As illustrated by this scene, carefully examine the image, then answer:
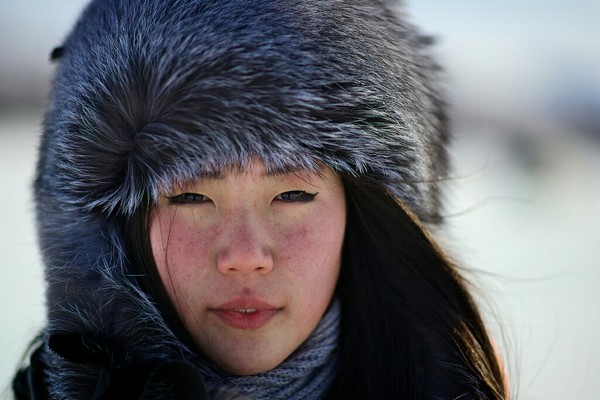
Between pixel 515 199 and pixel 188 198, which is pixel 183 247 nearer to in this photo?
pixel 188 198

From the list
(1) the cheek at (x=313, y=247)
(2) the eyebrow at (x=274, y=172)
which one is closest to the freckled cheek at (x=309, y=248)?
(1) the cheek at (x=313, y=247)

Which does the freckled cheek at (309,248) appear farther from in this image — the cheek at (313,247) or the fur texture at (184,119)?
the fur texture at (184,119)

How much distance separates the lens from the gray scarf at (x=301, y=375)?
4.37ft

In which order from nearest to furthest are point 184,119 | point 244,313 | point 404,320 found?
point 184,119 → point 244,313 → point 404,320

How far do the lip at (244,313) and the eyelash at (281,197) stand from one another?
8.0 inches

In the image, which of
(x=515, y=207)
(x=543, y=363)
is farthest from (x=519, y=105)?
(x=543, y=363)

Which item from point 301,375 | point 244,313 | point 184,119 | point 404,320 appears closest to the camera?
point 184,119

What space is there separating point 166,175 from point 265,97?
0.23 meters

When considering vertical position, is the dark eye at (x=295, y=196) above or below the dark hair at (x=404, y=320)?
above

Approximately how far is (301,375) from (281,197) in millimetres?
401

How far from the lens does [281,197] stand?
4.22 feet

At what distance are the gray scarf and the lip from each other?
108 millimetres

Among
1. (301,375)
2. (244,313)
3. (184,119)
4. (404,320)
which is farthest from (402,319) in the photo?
(184,119)

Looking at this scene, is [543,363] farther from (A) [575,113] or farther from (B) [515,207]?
(A) [575,113]
